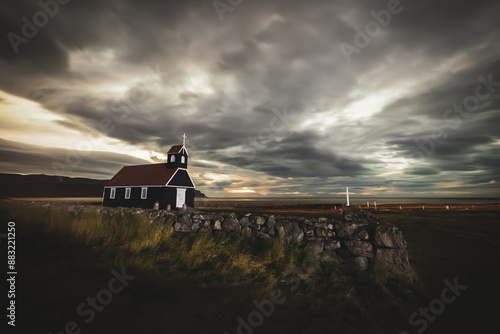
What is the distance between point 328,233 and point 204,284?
3.73 metres

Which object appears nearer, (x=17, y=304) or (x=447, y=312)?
(x=17, y=304)

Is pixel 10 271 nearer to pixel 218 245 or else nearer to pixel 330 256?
pixel 218 245

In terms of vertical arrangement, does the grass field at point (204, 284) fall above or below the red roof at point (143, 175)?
below

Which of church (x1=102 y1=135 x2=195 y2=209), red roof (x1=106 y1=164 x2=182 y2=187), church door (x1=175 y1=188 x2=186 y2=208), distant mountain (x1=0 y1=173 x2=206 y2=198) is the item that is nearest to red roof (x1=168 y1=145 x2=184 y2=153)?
church (x1=102 y1=135 x2=195 y2=209)

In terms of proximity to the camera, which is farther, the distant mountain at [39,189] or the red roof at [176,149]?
the distant mountain at [39,189]

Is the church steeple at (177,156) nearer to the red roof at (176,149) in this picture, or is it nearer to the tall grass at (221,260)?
the red roof at (176,149)

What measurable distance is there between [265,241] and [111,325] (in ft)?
13.5

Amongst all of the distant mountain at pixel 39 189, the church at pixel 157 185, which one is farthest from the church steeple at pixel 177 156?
the distant mountain at pixel 39 189

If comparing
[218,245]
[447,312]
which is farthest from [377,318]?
[218,245]

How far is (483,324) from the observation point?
A: 3.94 meters

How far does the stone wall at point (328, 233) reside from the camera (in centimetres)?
554

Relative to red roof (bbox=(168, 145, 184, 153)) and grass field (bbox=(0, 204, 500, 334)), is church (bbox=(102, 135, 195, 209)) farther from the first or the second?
grass field (bbox=(0, 204, 500, 334))

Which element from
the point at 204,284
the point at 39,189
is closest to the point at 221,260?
the point at 204,284


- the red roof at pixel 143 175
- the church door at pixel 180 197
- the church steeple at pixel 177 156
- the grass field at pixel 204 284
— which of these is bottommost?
the grass field at pixel 204 284
